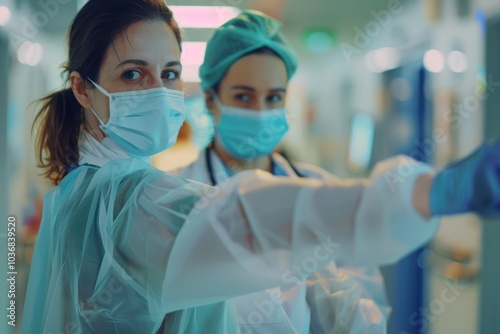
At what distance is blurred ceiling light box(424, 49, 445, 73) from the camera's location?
2.04 m

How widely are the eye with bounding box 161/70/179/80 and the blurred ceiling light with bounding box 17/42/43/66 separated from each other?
43 centimetres

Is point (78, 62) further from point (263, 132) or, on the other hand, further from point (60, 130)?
point (263, 132)

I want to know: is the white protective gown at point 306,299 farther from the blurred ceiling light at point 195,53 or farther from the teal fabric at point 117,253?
the blurred ceiling light at point 195,53

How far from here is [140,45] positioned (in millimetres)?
882

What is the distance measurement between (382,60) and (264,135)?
1.43 metres

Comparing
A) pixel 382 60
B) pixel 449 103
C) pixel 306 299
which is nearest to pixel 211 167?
pixel 306 299

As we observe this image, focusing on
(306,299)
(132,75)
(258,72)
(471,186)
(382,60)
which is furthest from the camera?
(382,60)

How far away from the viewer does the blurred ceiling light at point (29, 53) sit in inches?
47.4

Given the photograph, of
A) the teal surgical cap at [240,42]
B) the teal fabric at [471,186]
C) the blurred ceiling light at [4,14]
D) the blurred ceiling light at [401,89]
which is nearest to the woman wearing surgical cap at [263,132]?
the teal surgical cap at [240,42]

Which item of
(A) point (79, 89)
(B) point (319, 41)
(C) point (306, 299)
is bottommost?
(C) point (306, 299)

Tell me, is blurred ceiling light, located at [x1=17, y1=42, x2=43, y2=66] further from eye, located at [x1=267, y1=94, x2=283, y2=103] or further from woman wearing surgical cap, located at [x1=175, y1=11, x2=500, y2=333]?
eye, located at [x1=267, y1=94, x2=283, y2=103]

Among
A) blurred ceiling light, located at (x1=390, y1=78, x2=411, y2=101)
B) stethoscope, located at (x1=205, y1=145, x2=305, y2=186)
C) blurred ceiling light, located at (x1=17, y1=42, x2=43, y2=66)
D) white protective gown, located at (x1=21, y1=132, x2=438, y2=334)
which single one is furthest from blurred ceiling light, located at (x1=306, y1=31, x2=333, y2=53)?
white protective gown, located at (x1=21, y1=132, x2=438, y2=334)

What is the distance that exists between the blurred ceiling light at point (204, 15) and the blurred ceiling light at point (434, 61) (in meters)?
1.04

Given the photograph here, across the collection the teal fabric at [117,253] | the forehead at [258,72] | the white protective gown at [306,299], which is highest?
the forehead at [258,72]
